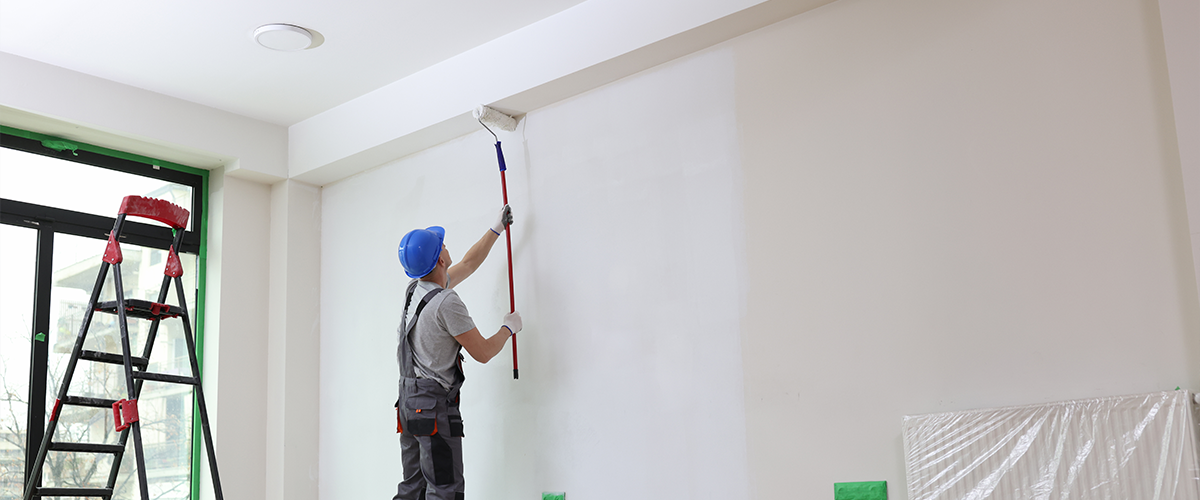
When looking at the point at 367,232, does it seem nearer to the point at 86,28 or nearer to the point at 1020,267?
the point at 86,28

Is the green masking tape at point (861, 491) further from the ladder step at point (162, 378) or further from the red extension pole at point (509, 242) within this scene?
the ladder step at point (162, 378)

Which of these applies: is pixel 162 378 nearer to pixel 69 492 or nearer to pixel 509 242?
pixel 69 492

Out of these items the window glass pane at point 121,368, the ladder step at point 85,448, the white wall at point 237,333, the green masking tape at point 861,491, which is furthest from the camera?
the white wall at point 237,333

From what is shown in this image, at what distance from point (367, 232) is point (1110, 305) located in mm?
3376

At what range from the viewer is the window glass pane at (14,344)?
3.79 meters

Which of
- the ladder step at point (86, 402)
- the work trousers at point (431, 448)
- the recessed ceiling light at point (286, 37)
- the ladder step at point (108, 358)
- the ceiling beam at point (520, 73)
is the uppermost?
the recessed ceiling light at point (286, 37)

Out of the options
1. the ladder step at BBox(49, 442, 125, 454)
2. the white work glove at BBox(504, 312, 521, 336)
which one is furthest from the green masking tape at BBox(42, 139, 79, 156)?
the white work glove at BBox(504, 312, 521, 336)

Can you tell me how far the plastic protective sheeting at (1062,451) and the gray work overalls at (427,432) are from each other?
1.67 meters

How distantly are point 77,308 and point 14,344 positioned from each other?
0.30 m

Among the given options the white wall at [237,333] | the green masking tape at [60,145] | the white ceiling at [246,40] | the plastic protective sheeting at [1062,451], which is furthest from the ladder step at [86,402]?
the plastic protective sheeting at [1062,451]

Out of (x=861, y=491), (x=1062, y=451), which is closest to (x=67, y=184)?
(x=861, y=491)

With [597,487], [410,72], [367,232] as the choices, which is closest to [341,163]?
Answer: [367,232]

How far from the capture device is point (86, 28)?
3.64 metres

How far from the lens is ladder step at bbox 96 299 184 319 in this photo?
344cm
